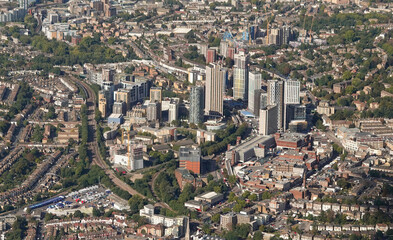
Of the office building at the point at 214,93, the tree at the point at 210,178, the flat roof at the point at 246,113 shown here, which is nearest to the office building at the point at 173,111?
the office building at the point at 214,93

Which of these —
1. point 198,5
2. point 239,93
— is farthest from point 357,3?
point 239,93

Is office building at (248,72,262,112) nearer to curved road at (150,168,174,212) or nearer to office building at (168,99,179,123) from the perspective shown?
office building at (168,99,179,123)

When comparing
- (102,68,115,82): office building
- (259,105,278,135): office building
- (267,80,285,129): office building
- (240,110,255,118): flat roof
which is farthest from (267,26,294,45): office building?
(259,105,278,135): office building

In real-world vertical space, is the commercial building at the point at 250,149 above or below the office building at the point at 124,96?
below

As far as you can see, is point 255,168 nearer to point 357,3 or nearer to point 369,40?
point 369,40

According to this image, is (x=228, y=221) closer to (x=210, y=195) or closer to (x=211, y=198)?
(x=211, y=198)

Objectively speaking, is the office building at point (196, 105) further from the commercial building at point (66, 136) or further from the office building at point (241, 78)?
the commercial building at point (66, 136)
